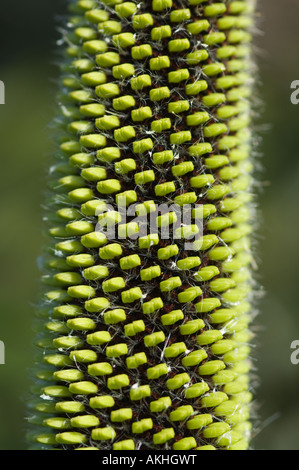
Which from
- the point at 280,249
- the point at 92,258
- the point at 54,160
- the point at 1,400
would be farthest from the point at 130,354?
the point at 280,249

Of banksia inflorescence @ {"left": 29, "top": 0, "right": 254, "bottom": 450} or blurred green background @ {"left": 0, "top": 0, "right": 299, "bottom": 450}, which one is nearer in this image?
banksia inflorescence @ {"left": 29, "top": 0, "right": 254, "bottom": 450}

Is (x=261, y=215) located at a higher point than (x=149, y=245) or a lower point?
higher

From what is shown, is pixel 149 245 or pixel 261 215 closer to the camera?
pixel 149 245

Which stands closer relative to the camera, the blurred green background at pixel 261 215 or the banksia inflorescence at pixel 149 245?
the banksia inflorescence at pixel 149 245

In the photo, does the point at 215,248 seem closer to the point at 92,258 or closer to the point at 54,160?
the point at 92,258
